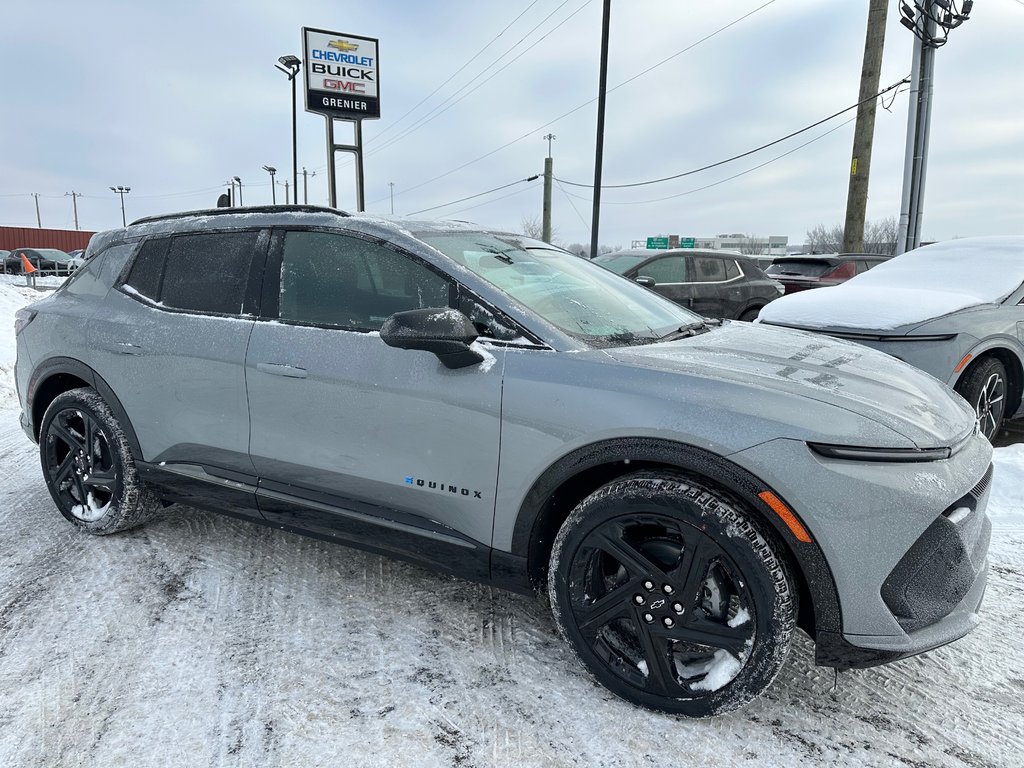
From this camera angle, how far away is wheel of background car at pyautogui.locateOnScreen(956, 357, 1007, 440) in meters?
4.55

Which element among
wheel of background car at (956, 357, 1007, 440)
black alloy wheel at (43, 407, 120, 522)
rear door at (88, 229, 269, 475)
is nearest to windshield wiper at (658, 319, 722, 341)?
rear door at (88, 229, 269, 475)

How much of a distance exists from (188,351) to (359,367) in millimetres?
983

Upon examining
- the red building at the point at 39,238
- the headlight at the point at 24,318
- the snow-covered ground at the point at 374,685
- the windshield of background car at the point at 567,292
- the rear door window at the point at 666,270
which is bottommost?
the snow-covered ground at the point at 374,685

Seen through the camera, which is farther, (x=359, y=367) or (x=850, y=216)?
(x=850, y=216)

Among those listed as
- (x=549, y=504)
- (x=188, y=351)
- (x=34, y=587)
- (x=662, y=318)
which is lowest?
(x=34, y=587)

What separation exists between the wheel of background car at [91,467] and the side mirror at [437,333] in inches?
75.0

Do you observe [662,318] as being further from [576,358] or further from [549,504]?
[549,504]

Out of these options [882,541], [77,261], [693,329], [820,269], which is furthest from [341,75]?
[882,541]

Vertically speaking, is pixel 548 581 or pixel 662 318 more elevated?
pixel 662 318

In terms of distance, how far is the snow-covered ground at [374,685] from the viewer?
2006 mm

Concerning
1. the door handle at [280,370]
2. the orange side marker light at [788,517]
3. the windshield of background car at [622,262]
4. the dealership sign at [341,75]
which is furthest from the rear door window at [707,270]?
the dealership sign at [341,75]

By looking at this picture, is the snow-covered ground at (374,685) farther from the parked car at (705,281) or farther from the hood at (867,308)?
the parked car at (705,281)

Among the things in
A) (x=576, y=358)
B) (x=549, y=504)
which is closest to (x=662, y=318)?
(x=576, y=358)

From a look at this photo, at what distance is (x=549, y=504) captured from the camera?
228cm
